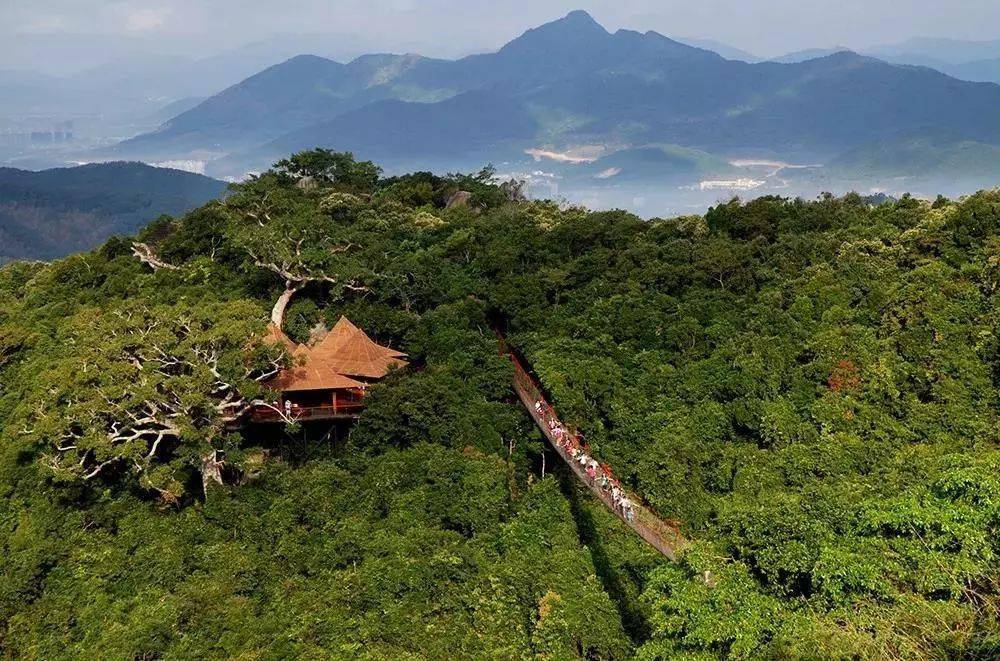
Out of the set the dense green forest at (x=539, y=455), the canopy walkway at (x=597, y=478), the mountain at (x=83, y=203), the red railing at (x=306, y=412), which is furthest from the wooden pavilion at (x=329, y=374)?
the mountain at (x=83, y=203)

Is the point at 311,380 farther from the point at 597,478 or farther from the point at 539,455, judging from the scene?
the point at 597,478

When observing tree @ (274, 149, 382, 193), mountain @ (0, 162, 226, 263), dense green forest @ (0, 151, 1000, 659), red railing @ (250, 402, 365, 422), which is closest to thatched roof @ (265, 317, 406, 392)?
red railing @ (250, 402, 365, 422)

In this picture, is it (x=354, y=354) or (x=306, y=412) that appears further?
(x=354, y=354)

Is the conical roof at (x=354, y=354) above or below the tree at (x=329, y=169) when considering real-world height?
below

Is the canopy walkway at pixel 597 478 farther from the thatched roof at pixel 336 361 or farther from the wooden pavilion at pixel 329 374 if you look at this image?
the wooden pavilion at pixel 329 374

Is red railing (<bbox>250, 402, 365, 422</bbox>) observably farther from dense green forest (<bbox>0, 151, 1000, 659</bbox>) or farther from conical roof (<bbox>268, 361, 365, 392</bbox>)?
dense green forest (<bbox>0, 151, 1000, 659</bbox>)

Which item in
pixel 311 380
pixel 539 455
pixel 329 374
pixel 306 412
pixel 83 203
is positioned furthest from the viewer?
pixel 83 203

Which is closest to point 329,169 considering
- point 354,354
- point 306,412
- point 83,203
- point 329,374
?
point 354,354

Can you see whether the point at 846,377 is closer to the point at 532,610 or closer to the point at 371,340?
the point at 532,610
